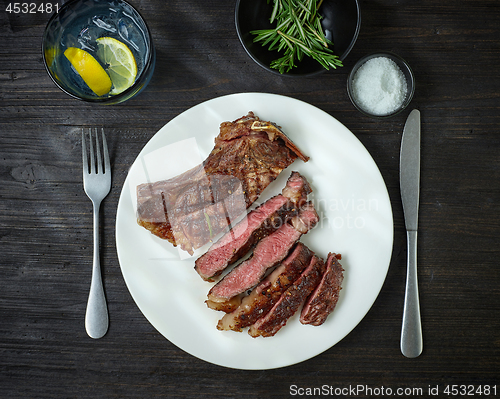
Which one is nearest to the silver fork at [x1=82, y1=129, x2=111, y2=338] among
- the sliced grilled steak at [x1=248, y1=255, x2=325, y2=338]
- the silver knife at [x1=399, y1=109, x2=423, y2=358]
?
the sliced grilled steak at [x1=248, y1=255, x2=325, y2=338]

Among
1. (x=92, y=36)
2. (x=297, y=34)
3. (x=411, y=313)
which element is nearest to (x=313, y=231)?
(x=411, y=313)

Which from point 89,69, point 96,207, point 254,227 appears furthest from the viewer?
point 96,207

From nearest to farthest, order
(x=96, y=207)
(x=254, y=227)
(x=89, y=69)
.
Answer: (x=89, y=69)
(x=254, y=227)
(x=96, y=207)

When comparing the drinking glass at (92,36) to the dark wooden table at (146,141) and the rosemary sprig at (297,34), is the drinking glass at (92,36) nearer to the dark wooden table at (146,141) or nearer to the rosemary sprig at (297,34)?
the dark wooden table at (146,141)

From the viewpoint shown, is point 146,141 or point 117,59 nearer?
point 117,59

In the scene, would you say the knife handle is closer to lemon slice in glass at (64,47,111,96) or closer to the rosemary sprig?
the rosemary sprig

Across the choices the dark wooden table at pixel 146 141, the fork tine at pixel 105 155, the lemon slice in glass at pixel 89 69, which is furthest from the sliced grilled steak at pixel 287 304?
the lemon slice in glass at pixel 89 69

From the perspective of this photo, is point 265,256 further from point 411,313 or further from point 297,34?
point 297,34
